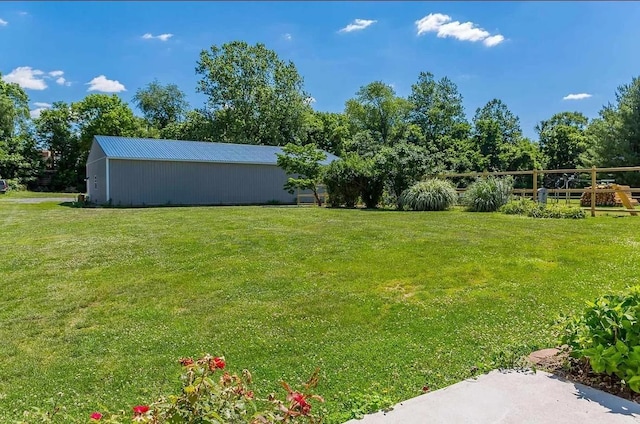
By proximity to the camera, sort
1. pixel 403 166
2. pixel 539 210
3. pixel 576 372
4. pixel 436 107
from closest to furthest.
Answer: pixel 576 372, pixel 539 210, pixel 403 166, pixel 436 107

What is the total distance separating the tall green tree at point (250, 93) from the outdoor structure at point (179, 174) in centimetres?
1210

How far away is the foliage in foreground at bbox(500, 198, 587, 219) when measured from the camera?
1021 centimetres

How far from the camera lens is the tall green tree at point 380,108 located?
38.2 metres

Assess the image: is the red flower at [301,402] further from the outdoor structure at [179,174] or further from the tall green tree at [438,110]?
the tall green tree at [438,110]

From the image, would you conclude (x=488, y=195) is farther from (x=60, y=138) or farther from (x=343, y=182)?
(x=60, y=138)

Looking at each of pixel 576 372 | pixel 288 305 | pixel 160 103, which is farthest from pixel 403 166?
A: pixel 160 103

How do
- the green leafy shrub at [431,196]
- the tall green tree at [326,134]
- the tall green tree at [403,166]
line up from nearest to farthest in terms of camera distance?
the green leafy shrub at [431,196]
the tall green tree at [403,166]
the tall green tree at [326,134]

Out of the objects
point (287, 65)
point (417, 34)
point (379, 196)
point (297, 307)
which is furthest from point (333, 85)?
point (297, 307)

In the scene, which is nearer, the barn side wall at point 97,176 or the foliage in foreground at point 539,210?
the foliage in foreground at point 539,210

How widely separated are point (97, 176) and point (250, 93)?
17.5m

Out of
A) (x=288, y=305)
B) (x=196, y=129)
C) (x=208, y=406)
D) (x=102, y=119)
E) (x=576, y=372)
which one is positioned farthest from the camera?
(x=102, y=119)

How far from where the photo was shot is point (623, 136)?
24.0m

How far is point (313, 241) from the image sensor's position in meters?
7.01

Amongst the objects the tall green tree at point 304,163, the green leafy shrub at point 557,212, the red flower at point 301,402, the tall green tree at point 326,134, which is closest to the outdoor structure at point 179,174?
the tall green tree at point 304,163
